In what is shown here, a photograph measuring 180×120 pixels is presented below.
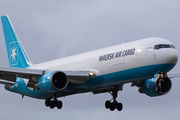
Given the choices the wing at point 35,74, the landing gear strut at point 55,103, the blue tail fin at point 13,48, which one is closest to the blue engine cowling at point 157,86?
the wing at point 35,74

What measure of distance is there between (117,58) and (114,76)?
5.46 feet

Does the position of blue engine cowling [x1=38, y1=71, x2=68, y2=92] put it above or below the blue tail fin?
below

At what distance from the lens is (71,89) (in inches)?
1586

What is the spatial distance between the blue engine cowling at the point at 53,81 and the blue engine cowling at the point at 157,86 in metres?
8.24

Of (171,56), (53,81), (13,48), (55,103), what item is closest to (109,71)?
(53,81)

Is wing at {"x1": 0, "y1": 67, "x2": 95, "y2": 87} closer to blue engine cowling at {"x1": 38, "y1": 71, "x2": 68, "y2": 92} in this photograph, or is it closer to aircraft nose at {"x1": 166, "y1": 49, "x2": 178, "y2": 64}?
blue engine cowling at {"x1": 38, "y1": 71, "x2": 68, "y2": 92}

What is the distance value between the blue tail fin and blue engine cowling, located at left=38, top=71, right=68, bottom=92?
11.6 metres

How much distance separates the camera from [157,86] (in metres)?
36.0

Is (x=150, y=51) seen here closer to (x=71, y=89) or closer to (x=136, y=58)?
(x=136, y=58)

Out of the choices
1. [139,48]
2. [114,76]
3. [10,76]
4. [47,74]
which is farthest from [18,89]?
[139,48]

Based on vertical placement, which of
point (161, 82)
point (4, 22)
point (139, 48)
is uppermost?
point (4, 22)

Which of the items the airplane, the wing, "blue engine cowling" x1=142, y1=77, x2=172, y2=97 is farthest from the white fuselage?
"blue engine cowling" x1=142, y1=77, x2=172, y2=97

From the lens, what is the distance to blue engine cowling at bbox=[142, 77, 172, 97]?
35875mm

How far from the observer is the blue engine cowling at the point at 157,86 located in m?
35.9
